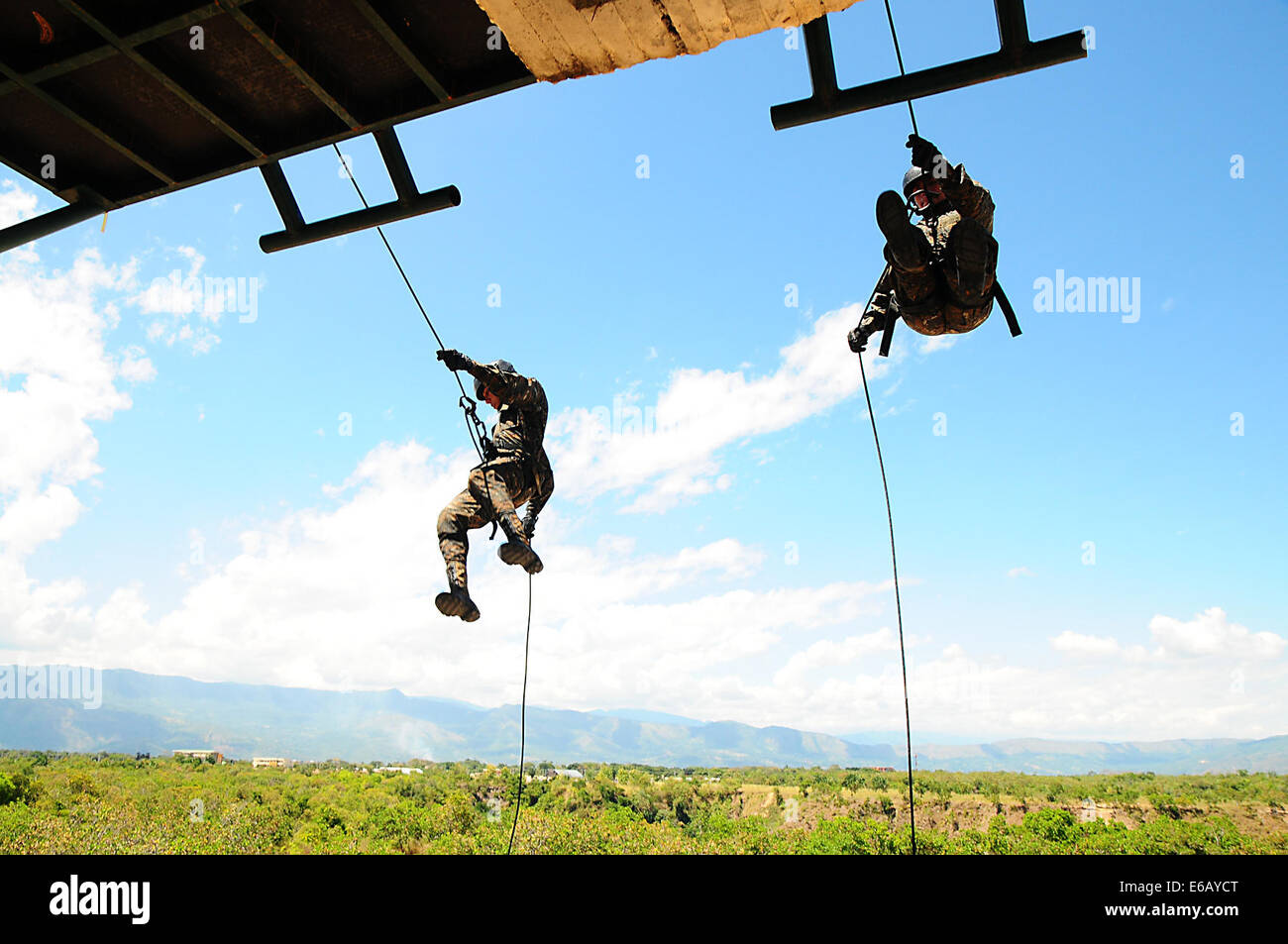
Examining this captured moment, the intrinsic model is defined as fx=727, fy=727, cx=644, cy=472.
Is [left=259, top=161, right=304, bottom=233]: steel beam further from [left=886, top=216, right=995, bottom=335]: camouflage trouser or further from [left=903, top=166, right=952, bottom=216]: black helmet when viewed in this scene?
[left=903, top=166, right=952, bottom=216]: black helmet

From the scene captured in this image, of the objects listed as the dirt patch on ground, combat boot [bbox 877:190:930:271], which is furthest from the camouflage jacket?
the dirt patch on ground

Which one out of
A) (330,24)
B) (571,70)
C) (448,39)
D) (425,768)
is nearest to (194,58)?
(330,24)

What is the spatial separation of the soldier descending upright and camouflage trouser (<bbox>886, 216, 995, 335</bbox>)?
302cm

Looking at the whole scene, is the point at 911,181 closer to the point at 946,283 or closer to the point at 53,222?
the point at 946,283

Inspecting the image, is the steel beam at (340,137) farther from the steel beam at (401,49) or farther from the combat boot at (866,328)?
the combat boot at (866,328)

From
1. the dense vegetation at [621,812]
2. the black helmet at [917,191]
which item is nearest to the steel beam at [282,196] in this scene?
the black helmet at [917,191]

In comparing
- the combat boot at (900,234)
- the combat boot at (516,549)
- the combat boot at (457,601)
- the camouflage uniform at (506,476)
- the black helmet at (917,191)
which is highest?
the black helmet at (917,191)

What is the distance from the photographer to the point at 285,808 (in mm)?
24922

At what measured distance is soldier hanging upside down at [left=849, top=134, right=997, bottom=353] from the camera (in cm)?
399

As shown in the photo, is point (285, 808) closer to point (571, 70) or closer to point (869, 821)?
point (869, 821)

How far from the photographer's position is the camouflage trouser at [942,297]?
4.12m

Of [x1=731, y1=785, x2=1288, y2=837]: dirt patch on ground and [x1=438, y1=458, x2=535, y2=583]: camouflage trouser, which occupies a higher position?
[x1=438, y1=458, x2=535, y2=583]: camouflage trouser

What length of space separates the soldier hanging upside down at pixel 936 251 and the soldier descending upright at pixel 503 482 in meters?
2.80
